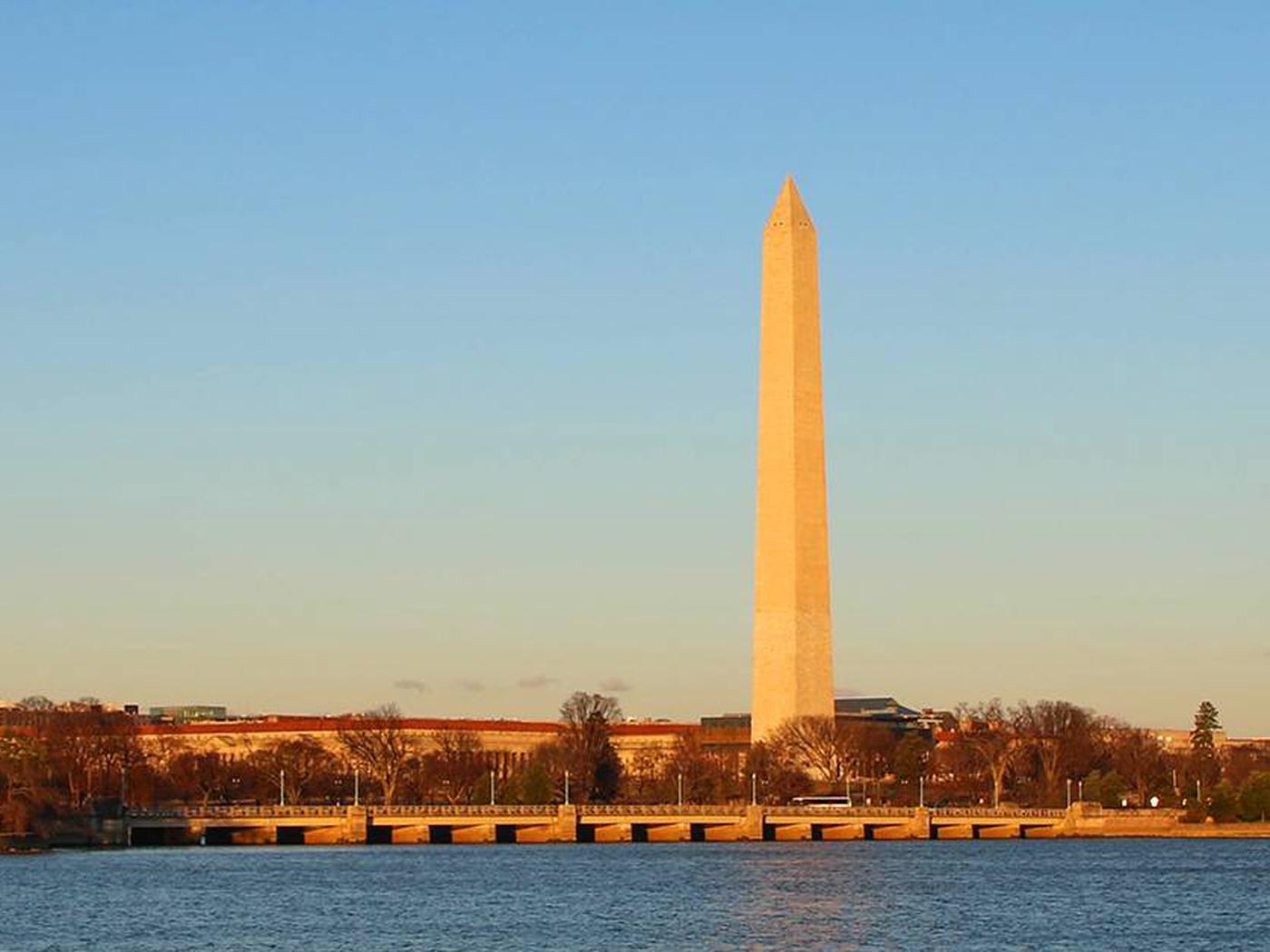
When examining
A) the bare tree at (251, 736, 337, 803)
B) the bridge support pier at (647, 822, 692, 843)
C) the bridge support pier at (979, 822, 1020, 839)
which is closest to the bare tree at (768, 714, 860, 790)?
the bridge support pier at (647, 822, 692, 843)

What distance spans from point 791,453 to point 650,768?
55.5m

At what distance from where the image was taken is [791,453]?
376 ft

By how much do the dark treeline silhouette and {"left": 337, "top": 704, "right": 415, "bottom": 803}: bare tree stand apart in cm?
17

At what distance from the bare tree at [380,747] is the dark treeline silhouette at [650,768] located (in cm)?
17

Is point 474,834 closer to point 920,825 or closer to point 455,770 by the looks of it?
point 920,825

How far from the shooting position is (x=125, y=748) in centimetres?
14025

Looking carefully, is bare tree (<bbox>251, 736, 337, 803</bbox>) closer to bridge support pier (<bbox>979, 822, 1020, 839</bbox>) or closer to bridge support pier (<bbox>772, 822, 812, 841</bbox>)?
bridge support pier (<bbox>772, 822, 812, 841</bbox>)

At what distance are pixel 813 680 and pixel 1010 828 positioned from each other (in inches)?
586

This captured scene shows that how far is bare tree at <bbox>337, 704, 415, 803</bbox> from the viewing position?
147125 mm

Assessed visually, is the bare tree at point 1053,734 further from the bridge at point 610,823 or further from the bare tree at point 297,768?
the bare tree at point 297,768

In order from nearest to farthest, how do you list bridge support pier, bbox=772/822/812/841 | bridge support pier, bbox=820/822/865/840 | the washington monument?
the washington monument, bridge support pier, bbox=772/822/812/841, bridge support pier, bbox=820/822/865/840

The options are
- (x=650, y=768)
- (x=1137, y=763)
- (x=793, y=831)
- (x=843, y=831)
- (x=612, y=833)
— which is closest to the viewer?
(x=793, y=831)

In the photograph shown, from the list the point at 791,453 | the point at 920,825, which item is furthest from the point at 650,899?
the point at 920,825

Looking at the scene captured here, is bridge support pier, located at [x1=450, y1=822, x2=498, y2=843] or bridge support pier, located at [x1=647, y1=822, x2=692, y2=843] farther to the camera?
bridge support pier, located at [x1=450, y1=822, x2=498, y2=843]
